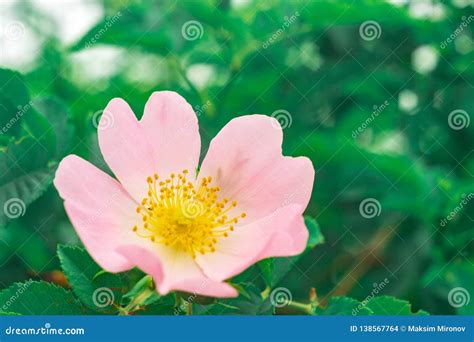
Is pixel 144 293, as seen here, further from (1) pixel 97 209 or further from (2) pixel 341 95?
(2) pixel 341 95

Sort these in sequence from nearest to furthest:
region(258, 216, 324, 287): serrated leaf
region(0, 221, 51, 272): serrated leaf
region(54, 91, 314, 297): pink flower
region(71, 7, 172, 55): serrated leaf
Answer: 1. region(54, 91, 314, 297): pink flower
2. region(258, 216, 324, 287): serrated leaf
3. region(0, 221, 51, 272): serrated leaf
4. region(71, 7, 172, 55): serrated leaf

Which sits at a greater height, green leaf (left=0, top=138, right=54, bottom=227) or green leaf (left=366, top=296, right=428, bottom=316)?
green leaf (left=366, top=296, right=428, bottom=316)

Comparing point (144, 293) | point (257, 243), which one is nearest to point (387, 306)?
point (257, 243)

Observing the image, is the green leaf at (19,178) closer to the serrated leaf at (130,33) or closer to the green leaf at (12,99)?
the green leaf at (12,99)

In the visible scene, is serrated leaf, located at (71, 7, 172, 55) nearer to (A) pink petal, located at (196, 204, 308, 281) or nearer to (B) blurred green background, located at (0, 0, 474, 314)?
(B) blurred green background, located at (0, 0, 474, 314)

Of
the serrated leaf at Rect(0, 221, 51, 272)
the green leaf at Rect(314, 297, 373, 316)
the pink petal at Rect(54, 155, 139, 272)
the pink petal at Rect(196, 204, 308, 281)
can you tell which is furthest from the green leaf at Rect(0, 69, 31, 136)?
the green leaf at Rect(314, 297, 373, 316)

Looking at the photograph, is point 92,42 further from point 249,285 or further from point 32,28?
point 249,285

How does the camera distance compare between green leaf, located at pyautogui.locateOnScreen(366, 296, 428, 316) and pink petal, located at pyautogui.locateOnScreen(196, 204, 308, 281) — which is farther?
green leaf, located at pyautogui.locateOnScreen(366, 296, 428, 316)
